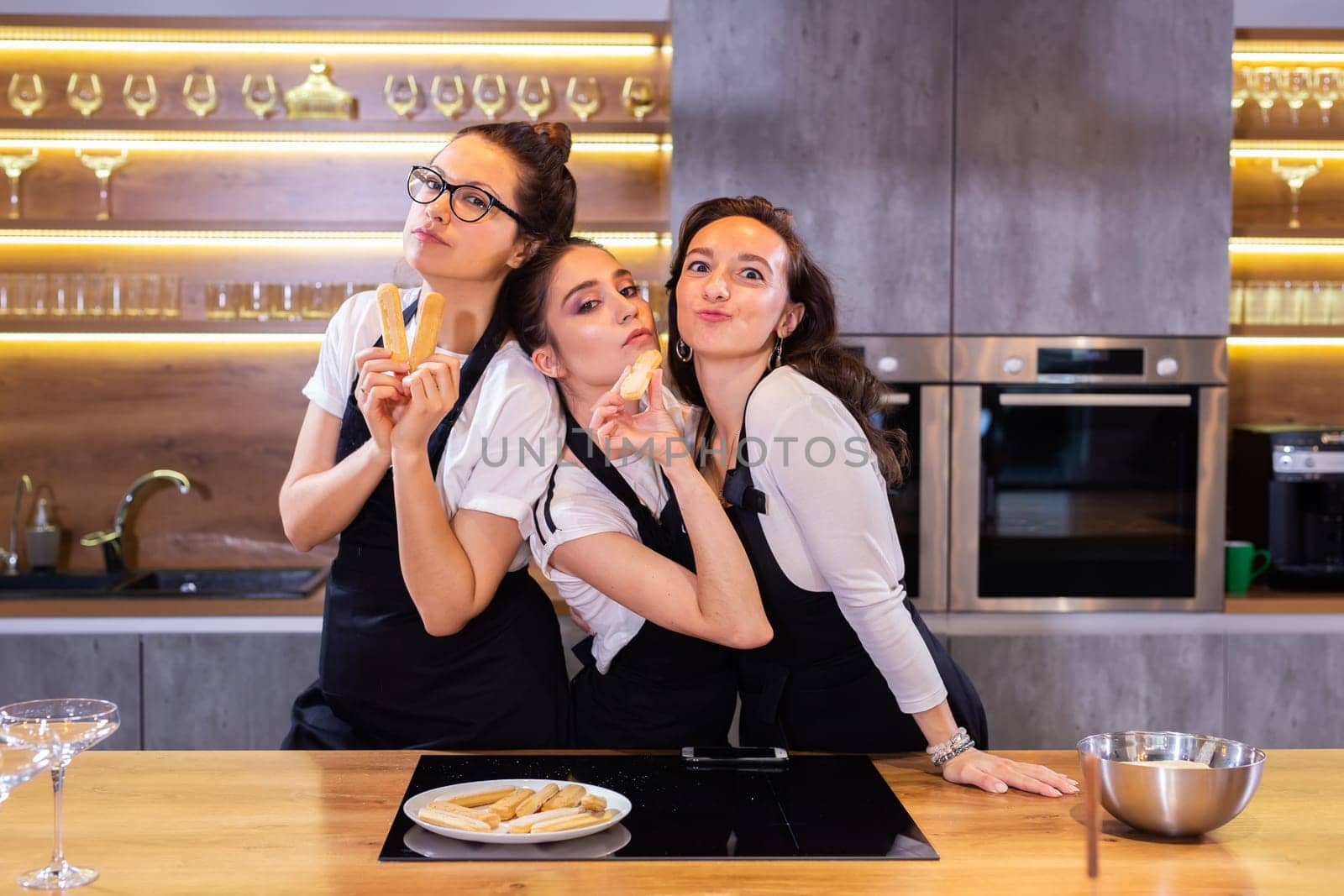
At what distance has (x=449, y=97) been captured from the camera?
12.0 ft

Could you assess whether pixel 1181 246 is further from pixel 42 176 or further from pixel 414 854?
pixel 42 176

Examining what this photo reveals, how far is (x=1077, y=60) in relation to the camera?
3412 millimetres

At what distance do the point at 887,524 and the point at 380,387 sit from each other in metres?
0.73

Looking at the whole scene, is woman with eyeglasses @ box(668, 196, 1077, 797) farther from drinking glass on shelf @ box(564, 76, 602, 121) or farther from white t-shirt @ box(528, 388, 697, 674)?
drinking glass on shelf @ box(564, 76, 602, 121)

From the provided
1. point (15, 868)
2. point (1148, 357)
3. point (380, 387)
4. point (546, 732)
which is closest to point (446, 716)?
point (546, 732)

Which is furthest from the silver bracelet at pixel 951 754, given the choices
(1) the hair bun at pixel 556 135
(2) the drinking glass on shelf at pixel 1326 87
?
(2) the drinking glass on shelf at pixel 1326 87

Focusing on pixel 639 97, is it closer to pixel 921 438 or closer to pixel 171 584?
pixel 921 438

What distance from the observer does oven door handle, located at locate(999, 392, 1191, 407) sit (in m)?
3.46

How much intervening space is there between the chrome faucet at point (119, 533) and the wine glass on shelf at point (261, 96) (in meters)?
1.11

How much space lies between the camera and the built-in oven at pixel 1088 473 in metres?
3.46

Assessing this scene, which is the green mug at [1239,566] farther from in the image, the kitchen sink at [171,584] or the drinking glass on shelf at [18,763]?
the drinking glass on shelf at [18,763]

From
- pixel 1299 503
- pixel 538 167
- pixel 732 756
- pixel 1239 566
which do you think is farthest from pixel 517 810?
pixel 1299 503

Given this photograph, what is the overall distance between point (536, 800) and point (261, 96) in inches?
110

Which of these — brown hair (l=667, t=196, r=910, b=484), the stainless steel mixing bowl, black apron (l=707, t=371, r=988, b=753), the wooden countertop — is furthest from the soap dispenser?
the stainless steel mixing bowl
